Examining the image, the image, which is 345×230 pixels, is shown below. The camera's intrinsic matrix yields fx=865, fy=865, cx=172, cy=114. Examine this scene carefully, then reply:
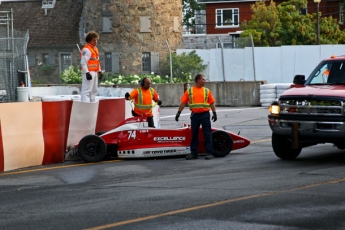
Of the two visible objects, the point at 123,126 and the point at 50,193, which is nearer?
the point at 50,193

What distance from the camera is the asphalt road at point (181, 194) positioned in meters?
9.02

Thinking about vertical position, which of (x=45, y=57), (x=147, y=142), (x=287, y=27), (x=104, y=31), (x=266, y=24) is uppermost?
(x=266, y=24)

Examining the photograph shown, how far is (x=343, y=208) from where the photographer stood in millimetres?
9648

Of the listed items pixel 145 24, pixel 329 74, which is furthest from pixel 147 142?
pixel 145 24

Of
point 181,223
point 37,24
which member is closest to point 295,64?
point 37,24

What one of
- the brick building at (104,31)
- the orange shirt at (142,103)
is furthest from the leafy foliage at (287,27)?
the orange shirt at (142,103)

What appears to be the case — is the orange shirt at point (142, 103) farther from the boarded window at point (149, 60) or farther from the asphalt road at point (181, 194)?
the boarded window at point (149, 60)

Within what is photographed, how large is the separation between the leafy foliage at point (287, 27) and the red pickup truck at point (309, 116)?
151 ft

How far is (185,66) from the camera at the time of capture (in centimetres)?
4212

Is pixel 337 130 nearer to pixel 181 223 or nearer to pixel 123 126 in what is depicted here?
pixel 123 126

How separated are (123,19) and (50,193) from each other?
45.2 meters

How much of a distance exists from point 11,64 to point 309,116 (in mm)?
14264

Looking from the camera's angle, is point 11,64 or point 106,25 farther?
point 106,25

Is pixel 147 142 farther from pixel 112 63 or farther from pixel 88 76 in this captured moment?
pixel 112 63
